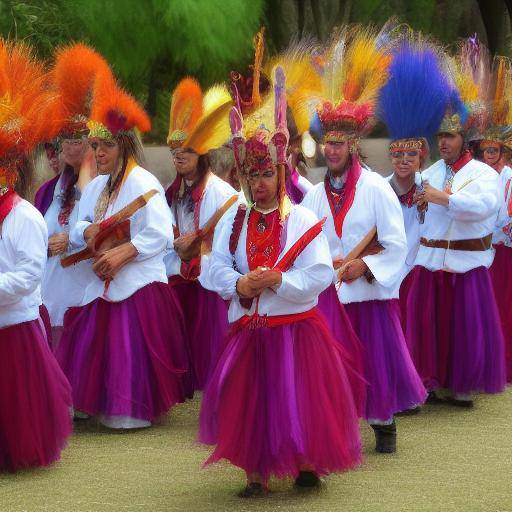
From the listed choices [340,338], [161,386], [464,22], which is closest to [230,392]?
[340,338]

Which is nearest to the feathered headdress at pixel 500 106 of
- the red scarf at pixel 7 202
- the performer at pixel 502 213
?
the performer at pixel 502 213

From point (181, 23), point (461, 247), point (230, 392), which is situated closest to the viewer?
point (230, 392)

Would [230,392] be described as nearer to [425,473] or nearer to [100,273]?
[425,473]

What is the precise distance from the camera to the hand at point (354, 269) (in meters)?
7.38

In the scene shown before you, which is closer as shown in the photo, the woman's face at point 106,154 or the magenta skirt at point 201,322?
the woman's face at point 106,154

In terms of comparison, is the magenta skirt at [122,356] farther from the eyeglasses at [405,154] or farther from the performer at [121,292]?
the eyeglasses at [405,154]

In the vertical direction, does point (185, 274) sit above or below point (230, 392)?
above

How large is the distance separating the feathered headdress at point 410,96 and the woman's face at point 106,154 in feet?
5.36

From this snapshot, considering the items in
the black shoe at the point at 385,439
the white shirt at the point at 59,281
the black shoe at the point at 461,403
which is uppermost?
the white shirt at the point at 59,281

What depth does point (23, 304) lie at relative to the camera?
6922 millimetres

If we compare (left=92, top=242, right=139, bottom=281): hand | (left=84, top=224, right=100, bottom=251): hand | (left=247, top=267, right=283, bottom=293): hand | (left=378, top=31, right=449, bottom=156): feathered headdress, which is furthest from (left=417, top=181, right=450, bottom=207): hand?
(left=247, top=267, right=283, bottom=293): hand

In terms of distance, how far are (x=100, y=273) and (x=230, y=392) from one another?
2.01 metres

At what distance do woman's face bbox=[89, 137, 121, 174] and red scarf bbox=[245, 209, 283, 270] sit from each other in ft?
6.43

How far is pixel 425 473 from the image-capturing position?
7.05 meters
